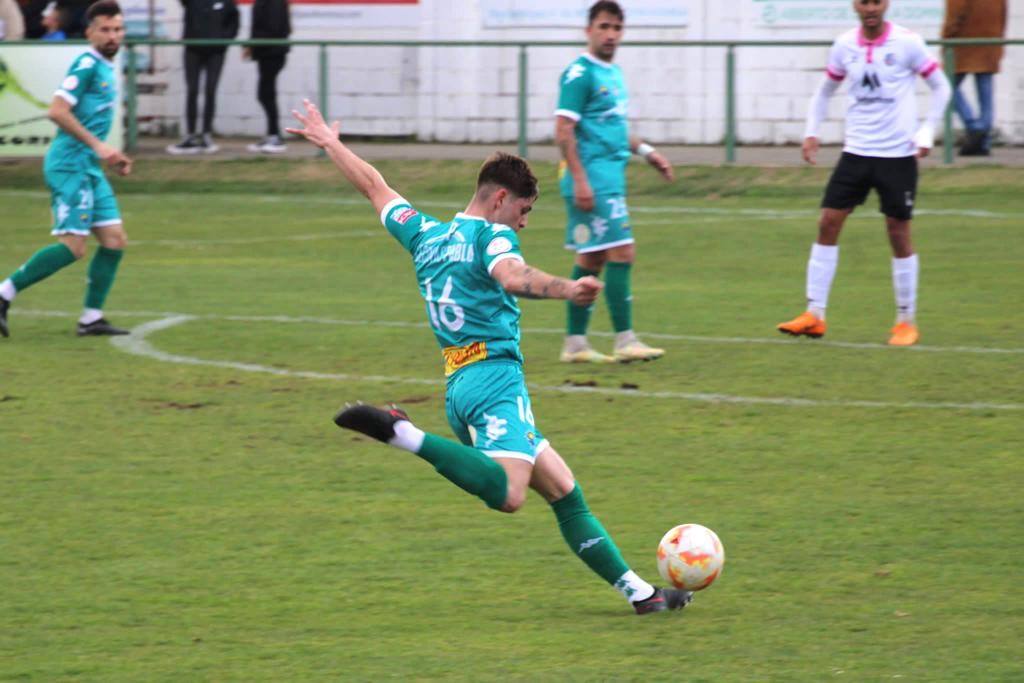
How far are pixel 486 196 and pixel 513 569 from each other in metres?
1.35

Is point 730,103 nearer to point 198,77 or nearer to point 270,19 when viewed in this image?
point 270,19

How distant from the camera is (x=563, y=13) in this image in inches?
902

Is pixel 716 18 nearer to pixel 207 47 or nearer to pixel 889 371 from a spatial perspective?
pixel 207 47

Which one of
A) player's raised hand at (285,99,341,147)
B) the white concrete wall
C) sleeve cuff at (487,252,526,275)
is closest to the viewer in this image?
sleeve cuff at (487,252,526,275)

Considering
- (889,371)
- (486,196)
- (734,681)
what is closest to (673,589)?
(734,681)

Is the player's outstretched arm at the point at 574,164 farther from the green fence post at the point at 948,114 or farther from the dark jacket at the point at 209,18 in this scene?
the dark jacket at the point at 209,18

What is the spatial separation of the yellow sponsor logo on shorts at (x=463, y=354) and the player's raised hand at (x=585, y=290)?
27.2 inches

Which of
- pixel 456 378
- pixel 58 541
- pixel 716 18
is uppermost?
pixel 716 18

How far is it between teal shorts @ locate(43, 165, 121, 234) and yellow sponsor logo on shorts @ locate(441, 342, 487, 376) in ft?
19.6

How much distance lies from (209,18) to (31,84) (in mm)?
2687

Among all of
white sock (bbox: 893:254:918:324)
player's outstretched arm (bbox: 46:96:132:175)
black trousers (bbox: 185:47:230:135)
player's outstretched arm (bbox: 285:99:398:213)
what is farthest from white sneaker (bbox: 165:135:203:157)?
player's outstretched arm (bbox: 285:99:398:213)

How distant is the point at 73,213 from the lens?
11258mm

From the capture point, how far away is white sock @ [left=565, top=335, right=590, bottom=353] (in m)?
10.3

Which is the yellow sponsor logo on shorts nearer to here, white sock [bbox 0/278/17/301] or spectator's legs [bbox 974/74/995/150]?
white sock [bbox 0/278/17/301]
